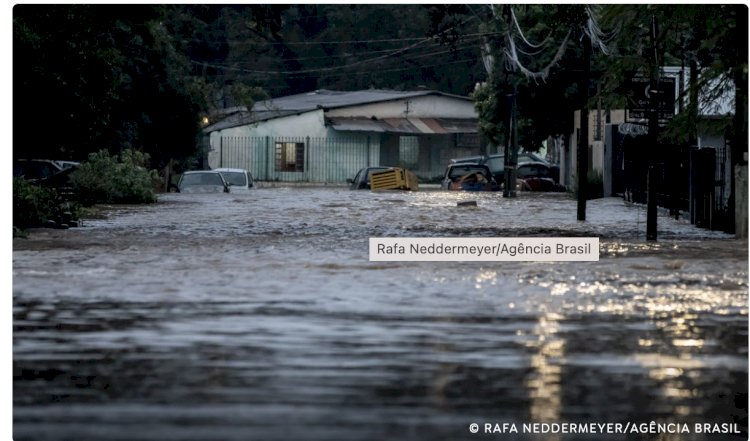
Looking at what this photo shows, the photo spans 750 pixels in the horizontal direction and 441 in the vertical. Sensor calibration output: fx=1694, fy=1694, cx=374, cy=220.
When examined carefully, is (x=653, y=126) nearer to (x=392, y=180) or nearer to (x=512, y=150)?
(x=512, y=150)

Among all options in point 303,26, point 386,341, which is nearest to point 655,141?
point 386,341

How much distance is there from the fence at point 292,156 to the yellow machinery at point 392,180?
1379cm

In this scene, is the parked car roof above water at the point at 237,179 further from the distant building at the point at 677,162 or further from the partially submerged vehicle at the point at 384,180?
the distant building at the point at 677,162

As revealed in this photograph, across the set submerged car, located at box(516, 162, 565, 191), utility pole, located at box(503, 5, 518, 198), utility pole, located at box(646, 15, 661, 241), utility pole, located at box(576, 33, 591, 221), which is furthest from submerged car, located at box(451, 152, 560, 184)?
utility pole, located at box(646, 15, 661, 241)

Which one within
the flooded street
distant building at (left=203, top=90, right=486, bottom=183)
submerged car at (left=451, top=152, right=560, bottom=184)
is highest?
distant building at (left=203, top=90, right=486, bottom=183)

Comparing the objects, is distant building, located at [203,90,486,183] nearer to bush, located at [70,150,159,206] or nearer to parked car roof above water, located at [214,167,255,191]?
parked car roof above water, located at [214,167,255,191]

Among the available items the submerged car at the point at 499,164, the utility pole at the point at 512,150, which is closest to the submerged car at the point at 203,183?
the utility pole at the point at 512,150

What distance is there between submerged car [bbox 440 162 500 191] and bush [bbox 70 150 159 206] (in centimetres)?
1500

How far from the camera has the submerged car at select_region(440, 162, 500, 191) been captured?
52.8 meters

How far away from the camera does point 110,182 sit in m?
39.1

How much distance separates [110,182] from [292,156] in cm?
2996

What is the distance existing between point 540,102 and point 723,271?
38.9m

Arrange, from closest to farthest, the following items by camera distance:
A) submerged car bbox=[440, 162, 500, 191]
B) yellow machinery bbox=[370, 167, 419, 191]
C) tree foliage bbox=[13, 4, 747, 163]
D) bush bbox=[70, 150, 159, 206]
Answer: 1. tree foliage bbox=[13, 4, 747, 163]
2. bush bbox=[70, 150, 159, 206]
3. submerged car bbox=[440, 162, 500, 191]
4. yellow machinery bbox=[370, 167, 419, 191]
